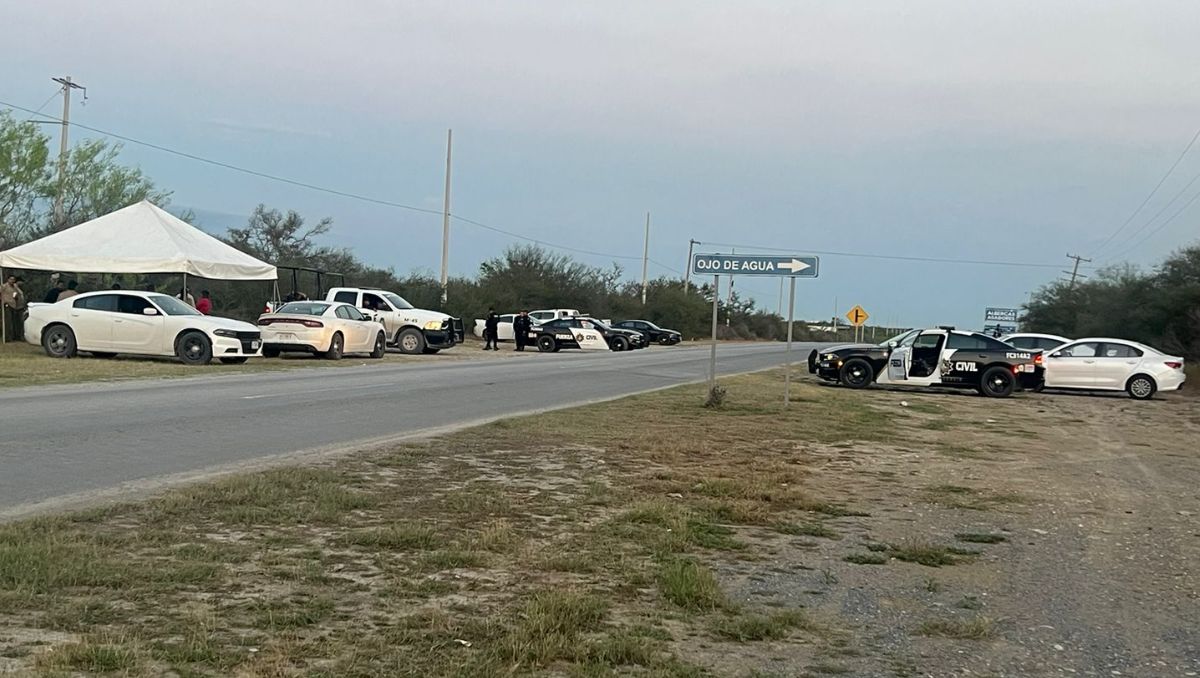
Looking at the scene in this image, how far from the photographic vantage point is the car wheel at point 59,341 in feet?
82.1

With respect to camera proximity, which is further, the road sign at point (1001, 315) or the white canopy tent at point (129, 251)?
the road sign at point (1001, 315)

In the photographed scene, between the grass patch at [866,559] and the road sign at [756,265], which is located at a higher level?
the road sign at [756,265]

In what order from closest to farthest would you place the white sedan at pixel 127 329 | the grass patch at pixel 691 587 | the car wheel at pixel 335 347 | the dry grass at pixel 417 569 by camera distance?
1. the dry grass at pixel 417 569
2. the grass patch at pixel 691 587
3. the white sedan at pixel 127 329
4. the car wheel at pixel 335 347

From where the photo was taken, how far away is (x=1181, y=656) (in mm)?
5520

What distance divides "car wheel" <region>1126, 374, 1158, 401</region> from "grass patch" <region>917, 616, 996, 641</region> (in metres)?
24.9

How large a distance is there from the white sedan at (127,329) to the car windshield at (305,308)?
4.63 m

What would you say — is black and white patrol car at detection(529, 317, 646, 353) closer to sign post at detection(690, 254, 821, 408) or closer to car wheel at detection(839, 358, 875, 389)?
car wheel at detection(839, 358, 875, 389)

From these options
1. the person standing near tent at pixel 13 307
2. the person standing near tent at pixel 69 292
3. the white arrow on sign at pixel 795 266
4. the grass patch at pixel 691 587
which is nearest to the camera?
the grass patch at pixel 691 587

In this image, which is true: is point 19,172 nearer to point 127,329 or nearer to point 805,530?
point 127,329

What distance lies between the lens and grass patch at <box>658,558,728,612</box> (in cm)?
601

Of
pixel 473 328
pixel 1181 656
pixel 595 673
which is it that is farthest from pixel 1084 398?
pixel 473 328

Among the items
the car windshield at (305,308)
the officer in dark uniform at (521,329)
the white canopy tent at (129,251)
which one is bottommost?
the officer in dark uniform at (521,329)

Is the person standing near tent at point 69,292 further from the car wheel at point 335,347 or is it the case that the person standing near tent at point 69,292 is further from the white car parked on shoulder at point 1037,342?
the white car parked on shoulder at point 1037,342

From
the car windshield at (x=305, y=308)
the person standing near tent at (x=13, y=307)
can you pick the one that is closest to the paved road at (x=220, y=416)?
the car windshield at (x=305, y=308)
